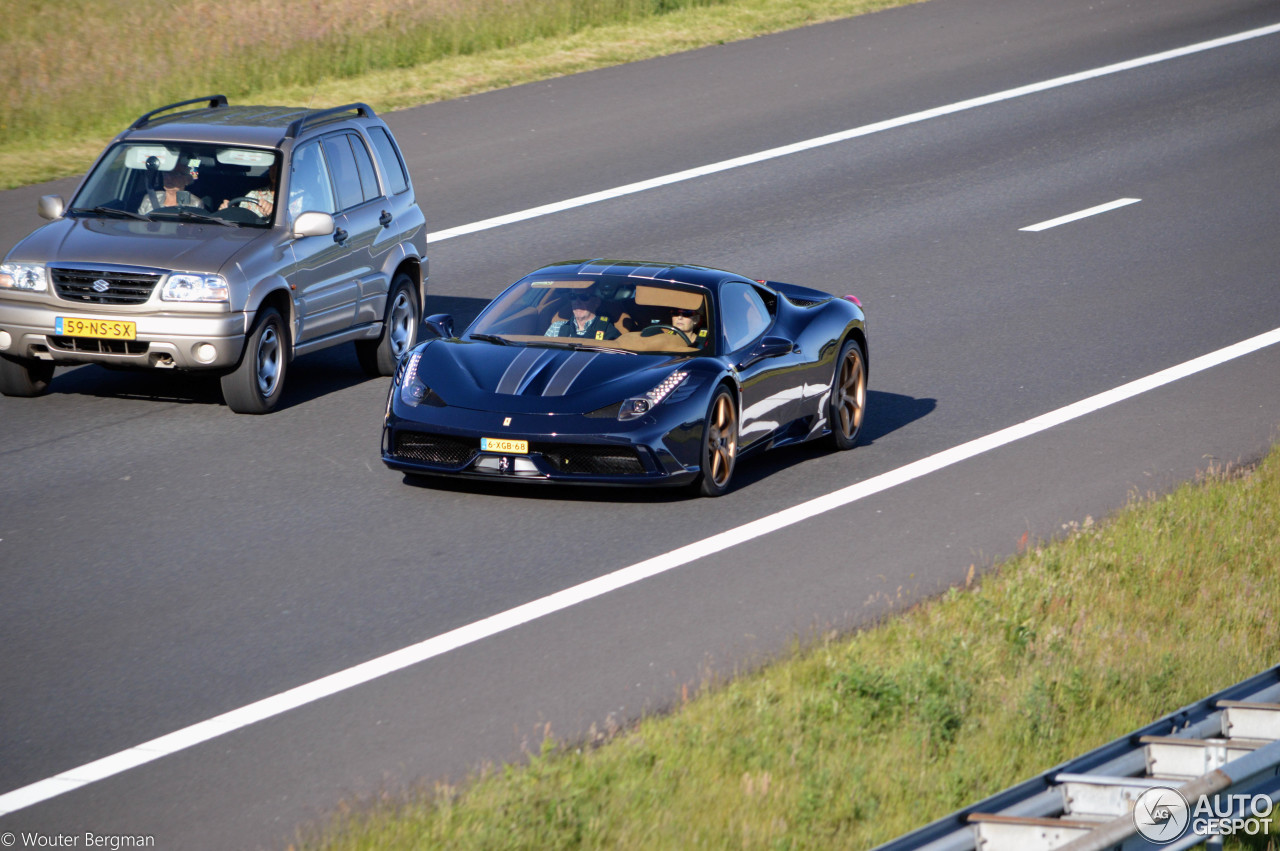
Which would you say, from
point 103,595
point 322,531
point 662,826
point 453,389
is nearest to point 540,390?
point 453,389

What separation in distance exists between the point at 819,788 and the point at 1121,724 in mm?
1835

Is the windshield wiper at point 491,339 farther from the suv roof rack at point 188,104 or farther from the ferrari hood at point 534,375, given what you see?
the suv roof rack at point 188,104

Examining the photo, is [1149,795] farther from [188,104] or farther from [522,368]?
A: [188,104]

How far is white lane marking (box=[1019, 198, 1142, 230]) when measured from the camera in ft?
68.2

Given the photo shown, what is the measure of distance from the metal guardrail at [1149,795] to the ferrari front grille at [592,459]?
490 centimetres

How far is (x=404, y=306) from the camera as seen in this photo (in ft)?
50.6

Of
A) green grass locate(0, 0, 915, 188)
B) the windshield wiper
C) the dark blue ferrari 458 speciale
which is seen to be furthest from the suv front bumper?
green grass locate(0, 0, 915, 188)

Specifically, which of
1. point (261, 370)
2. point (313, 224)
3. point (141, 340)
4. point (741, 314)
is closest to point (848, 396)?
point (741, 314)

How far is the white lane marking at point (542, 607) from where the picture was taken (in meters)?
7.25

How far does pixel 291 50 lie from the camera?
86.6 feet

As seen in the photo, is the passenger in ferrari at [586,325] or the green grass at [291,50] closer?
the passenger in ferrari at [586,325]

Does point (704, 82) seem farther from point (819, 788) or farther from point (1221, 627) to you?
point (819, 788)

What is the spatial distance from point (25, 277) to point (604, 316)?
13.9 feet

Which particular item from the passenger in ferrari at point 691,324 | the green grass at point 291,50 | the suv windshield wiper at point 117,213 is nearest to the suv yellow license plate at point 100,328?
the suv windshield wiper at point 117,213
